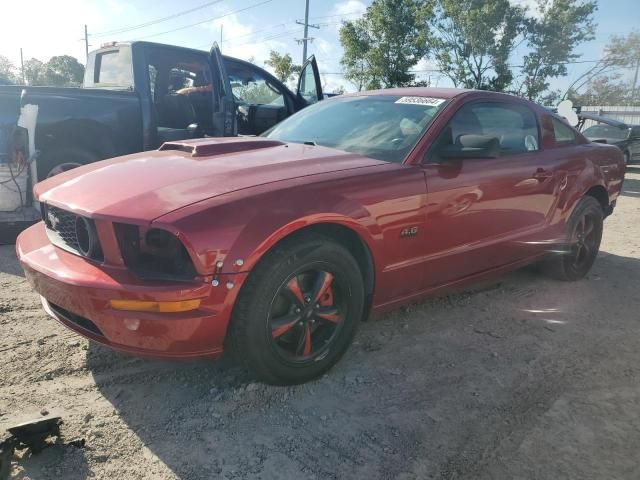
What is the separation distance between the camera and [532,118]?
4.01m

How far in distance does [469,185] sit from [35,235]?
251 centimetres

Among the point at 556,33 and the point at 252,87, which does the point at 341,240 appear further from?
the point at 556,33

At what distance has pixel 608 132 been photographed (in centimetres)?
1548

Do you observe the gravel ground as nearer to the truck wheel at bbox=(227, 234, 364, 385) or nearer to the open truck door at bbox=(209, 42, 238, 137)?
the truck wheel at bbox=(227, 234, 364, 385)

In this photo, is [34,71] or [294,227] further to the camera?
[34,71]

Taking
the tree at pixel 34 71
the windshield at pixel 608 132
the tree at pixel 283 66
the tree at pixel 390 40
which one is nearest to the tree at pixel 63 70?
the tree at pixel 34 71

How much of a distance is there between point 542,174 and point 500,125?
480 millimetres

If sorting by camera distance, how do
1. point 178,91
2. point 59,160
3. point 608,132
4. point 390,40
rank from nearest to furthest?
point 59,160
point 178,91
point 608,132
point 390,40

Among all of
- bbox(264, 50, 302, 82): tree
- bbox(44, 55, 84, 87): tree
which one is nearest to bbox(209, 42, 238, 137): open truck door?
bbox(264, 50, 302, 82): tree

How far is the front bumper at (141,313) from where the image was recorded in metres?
2.07

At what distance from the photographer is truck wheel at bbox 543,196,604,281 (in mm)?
4266

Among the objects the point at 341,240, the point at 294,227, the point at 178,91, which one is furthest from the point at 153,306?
the point at 178,91

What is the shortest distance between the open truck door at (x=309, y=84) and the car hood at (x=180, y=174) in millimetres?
3660

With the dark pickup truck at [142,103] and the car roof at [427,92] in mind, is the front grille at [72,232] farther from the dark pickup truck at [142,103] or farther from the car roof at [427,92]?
the dark pickup truck at [142,103]
